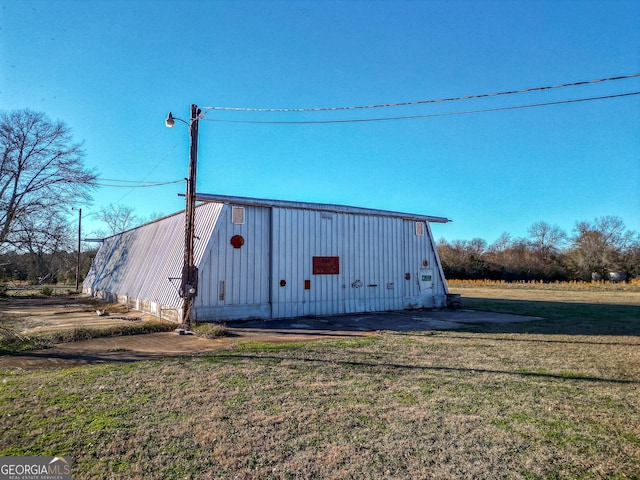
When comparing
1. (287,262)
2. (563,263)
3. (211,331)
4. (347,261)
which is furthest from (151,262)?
(563,263)

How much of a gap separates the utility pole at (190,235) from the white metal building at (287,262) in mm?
893

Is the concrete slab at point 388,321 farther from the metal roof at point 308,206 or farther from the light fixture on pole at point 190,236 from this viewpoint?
the metal roof at point 308,206

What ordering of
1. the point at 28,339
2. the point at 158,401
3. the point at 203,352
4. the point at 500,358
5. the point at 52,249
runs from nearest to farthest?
1. the point at 158,401
2. the point at 500,358
3. the point at 203,352
4. the point at 28,339
5. the point at 52,249

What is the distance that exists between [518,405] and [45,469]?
5.12 meters

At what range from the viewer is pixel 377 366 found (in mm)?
6906

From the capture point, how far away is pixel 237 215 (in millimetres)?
13500

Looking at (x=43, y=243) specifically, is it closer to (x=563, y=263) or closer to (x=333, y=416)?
(x=333, y=416)

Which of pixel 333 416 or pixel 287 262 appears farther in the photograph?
pixel 287 262

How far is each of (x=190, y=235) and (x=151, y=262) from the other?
24.1ft

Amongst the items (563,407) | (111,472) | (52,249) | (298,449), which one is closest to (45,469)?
(111,472)

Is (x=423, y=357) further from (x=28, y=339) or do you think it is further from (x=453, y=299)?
(x=453, y=299)

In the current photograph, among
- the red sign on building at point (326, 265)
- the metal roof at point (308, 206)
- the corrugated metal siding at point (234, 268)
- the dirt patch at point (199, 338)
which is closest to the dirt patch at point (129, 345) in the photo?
the dirt patch at point (199, 338)

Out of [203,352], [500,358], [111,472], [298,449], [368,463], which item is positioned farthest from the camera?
[203,352]

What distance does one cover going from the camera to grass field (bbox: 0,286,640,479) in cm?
332
